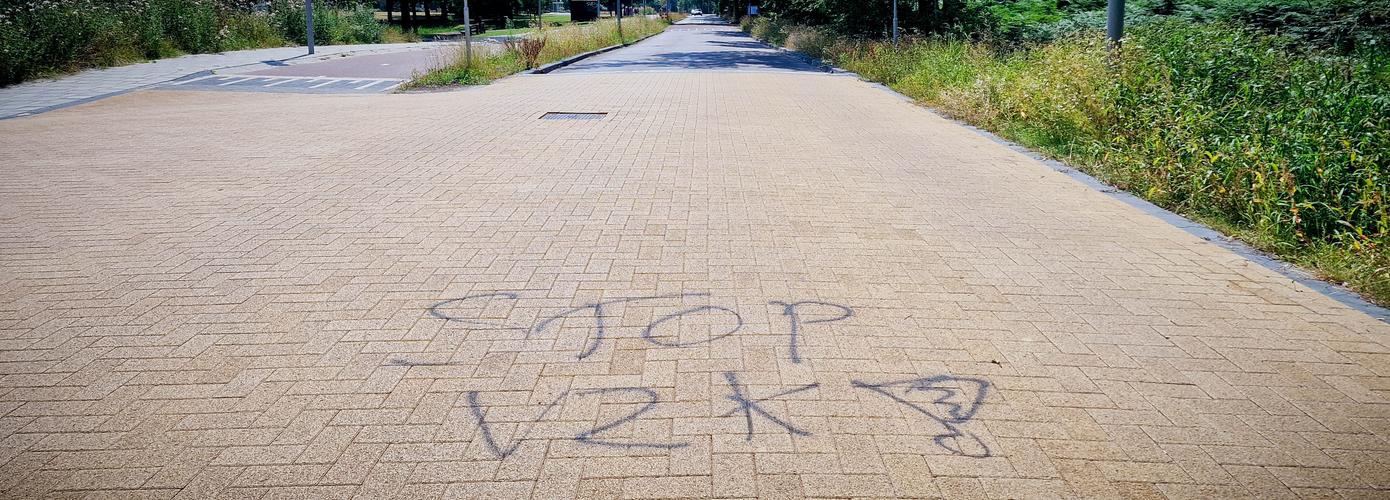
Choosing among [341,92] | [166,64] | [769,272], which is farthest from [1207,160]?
[166,64]

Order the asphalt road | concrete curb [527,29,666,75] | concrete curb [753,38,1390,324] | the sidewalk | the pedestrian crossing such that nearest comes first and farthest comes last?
concrete curb [753,38,1390,324] → the sidewalk → the pedestrian crossing → concrete curb [527,29,666,75] → the asphalt road

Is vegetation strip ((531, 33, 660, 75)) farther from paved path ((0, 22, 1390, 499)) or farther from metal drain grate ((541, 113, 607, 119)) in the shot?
paved path ((0, 22, 1390, 499))

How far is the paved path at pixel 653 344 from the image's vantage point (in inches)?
126

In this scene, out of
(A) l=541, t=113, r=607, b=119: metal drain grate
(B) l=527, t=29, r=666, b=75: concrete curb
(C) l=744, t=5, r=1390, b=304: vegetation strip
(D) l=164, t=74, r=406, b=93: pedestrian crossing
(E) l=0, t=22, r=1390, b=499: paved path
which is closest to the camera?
(E) l=0, t=22, r=1390, b=499: paved path

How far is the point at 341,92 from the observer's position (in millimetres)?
18422

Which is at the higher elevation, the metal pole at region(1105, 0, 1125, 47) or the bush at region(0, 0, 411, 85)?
the bush at region(0, 0, 411, 85)

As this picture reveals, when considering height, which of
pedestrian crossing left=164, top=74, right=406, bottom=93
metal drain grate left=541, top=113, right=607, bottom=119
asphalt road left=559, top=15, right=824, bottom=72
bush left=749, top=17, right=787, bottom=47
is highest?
bush left=749, top=17, right=787, bottom=47

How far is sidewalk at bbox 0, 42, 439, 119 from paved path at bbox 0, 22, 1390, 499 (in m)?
8.01

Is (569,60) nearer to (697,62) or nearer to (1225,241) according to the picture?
(697,62)

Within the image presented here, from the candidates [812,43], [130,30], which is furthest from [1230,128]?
[130,30]

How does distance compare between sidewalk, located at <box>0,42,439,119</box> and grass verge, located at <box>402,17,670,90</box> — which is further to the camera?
grass verge, located at <box>402,17,670,90</box>

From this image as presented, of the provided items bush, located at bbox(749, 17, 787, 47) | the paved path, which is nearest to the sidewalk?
the paved path

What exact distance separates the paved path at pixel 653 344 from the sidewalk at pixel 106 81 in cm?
801

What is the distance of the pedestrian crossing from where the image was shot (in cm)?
1872
